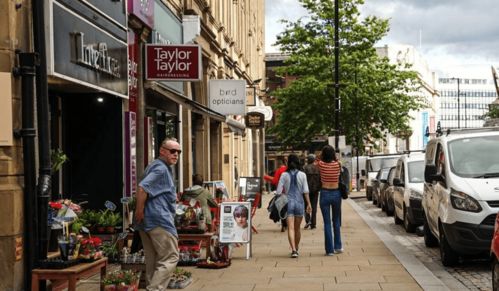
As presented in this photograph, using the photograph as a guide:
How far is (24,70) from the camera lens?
8.67m

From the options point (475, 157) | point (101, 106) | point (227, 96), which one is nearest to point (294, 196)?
point (475, 157)

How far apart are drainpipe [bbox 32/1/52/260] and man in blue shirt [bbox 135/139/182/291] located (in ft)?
3.23

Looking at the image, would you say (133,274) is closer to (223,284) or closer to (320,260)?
(223,284)

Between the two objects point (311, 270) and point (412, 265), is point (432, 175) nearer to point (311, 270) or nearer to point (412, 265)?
point (412, 265)

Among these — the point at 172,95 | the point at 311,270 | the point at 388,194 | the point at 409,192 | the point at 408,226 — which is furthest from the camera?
the point at 388,194

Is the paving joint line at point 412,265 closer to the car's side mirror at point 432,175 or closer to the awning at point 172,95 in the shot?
the car's side mirror at point 432,175

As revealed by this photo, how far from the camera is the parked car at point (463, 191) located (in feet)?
36.7

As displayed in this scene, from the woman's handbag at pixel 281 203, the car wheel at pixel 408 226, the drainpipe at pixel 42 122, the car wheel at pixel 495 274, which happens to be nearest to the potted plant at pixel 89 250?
the drainpipe at pixel 42 122

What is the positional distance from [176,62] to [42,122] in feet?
24.9

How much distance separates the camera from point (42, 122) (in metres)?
8.68

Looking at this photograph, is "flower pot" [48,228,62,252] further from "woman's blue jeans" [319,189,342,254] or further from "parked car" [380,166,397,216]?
"parked car" [380,166,397,216]

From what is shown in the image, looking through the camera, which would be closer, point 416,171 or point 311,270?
point 311,270

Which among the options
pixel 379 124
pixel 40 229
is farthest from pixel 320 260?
pixel 379 124

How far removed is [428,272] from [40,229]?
5.42 metres
